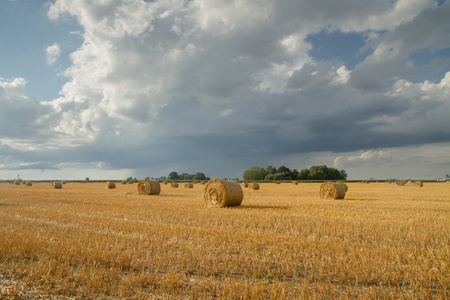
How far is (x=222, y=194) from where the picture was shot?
13266 mm

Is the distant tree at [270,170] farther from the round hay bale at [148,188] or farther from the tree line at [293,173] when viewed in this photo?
the round hay bale at [148,188]

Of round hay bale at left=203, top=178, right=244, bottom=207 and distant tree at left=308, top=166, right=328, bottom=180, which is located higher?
distant tree at left=308, top=166, right=328, bottom=180

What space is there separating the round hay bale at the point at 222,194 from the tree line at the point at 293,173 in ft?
262

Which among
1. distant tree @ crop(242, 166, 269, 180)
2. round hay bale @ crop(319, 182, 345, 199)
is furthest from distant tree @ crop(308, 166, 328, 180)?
round hay bale @ crop(319, 182, 345, 199)

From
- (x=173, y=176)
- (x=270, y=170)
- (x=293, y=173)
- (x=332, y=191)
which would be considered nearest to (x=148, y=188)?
(x=332, y=191)

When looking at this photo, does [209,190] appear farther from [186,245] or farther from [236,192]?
[186,245]

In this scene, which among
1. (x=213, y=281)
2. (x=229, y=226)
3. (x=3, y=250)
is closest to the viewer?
(x=213, y=281)

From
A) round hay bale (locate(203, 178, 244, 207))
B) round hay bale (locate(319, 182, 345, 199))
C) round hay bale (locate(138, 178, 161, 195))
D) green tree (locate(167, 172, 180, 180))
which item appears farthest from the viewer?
green tree (locate(167, 172, 180, 180))

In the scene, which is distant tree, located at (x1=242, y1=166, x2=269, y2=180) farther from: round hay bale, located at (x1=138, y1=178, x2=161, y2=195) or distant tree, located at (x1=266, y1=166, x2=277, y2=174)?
round hay bale, located at (x1=138, y1=178, x2=161, y2=195)

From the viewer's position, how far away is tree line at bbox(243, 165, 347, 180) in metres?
94.9

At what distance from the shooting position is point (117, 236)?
6.36m

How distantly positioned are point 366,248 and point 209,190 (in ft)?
30.3

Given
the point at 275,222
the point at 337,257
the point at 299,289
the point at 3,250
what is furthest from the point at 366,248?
the point at 3,250

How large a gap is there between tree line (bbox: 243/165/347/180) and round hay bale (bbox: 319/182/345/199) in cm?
7336
